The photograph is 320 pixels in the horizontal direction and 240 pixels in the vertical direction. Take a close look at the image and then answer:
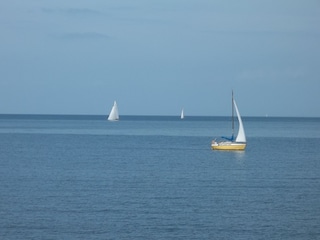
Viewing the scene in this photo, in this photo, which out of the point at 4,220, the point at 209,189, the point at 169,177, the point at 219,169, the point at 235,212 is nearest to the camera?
the point at 4,220

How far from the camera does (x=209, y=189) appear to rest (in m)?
51.9

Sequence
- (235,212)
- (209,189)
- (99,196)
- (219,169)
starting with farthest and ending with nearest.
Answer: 1. (219,169)
2. (209,189)
3. (99,196)
4. (235,212)

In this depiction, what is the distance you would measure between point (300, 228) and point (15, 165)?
123ft

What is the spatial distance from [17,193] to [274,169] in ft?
88.0

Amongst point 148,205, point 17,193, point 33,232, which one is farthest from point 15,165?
point 33,232

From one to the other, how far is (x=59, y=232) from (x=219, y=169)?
3253 centimetres

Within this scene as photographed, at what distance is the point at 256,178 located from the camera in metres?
59.9

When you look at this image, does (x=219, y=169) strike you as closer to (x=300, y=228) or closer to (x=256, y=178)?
(x=256, y=178)

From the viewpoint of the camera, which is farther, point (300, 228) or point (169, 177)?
point (169, 177)

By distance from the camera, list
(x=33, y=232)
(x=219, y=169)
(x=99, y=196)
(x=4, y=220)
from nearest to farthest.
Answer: (x=33, y=232) < (x=4, y=220) < (x=99, y=196) < (x=219, y=169)

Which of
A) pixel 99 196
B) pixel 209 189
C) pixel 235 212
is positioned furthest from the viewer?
pixel 209 189

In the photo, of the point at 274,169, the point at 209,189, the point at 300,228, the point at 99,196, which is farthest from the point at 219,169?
the point at 300,228

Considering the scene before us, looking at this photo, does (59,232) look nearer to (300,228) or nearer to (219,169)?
(300,228)

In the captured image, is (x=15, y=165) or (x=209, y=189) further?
(x=15, y=165)
